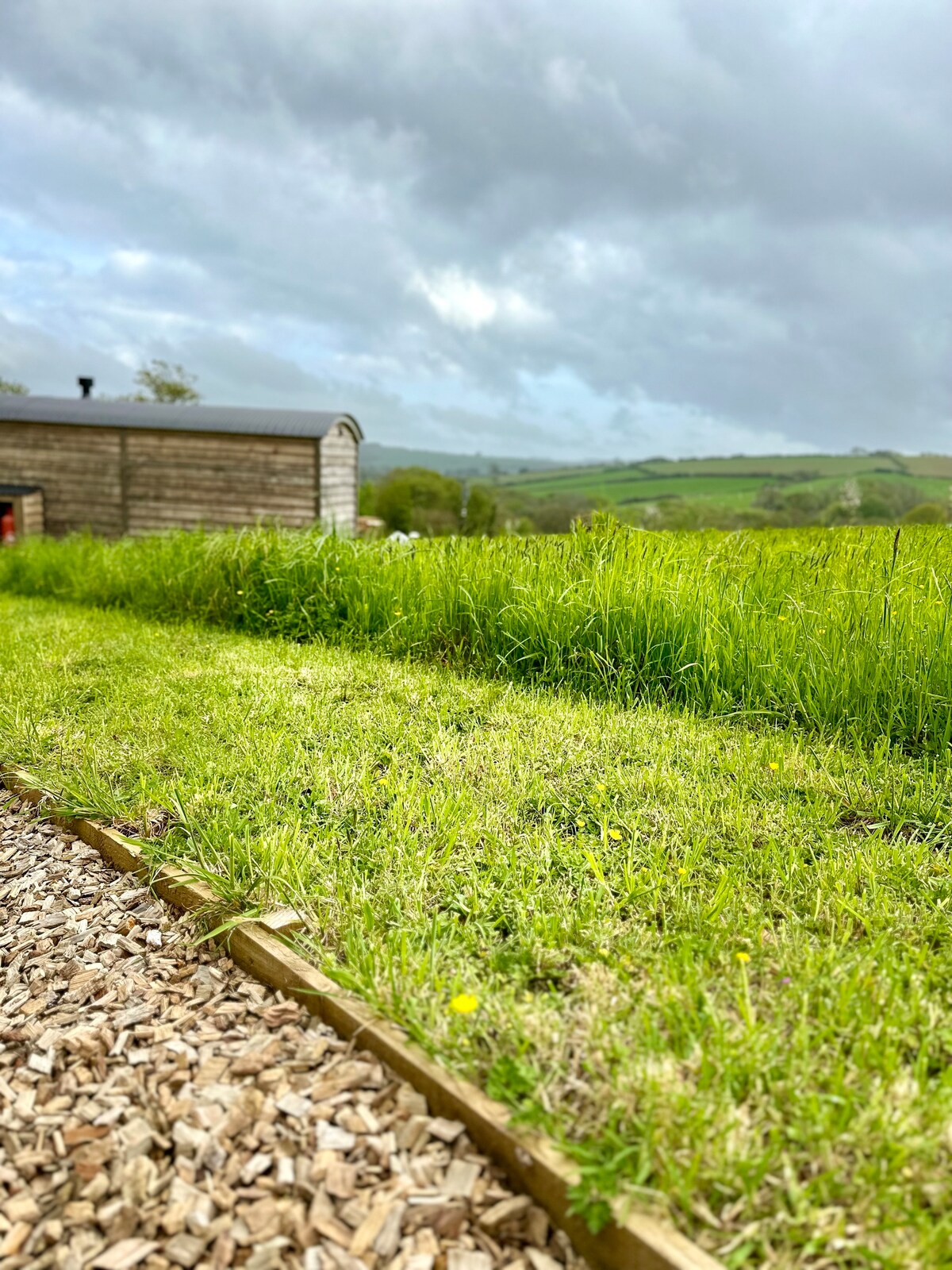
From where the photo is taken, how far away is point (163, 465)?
15.2 metres

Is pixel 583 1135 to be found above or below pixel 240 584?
below

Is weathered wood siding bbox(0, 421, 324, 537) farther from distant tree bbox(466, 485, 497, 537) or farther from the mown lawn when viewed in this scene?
distant tree bbox(466, 485, 497, 537)

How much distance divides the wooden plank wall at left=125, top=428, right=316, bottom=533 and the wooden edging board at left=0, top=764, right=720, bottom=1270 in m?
13.1

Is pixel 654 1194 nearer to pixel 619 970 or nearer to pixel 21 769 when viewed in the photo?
pixel 619 970

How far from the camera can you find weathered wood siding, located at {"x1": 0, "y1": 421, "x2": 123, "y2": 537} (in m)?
15.4

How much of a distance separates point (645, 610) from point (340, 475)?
12.5m

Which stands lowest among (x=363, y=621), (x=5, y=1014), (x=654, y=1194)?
(x=5, y=1014)

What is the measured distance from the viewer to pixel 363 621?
534cm

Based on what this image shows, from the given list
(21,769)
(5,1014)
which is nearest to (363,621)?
(21,769)

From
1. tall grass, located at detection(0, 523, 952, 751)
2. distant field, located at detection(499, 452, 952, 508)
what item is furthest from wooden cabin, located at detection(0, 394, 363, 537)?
distant field, located at detection(499, 452, 952, 508)

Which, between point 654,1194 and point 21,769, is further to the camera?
point 21,769

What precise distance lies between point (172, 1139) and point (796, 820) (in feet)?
6.36

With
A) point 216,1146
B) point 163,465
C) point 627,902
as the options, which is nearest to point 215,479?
point 163,465

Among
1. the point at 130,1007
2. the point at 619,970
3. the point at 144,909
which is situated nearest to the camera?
the point at 619,970
